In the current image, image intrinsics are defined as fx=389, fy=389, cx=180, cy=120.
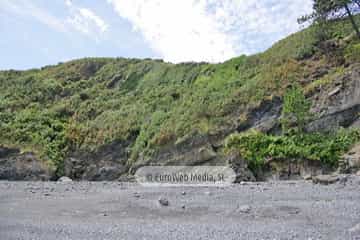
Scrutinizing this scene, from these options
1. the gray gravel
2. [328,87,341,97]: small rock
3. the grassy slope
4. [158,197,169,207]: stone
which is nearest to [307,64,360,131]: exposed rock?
[328,87,341,97]: small rock

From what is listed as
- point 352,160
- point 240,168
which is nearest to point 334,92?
point 352,160

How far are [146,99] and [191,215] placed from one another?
16.9m

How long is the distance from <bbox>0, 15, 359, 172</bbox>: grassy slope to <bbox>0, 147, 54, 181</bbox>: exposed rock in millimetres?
735

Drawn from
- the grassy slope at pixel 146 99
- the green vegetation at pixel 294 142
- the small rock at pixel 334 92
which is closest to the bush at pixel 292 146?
the green vegetation at pixel 294 142

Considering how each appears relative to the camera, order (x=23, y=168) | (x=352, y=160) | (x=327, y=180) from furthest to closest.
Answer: (x=23, y=168), (x=352, y=160), (x=327, y=180)

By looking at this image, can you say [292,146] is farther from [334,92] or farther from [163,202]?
[163,202]

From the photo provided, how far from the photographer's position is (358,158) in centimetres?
1183

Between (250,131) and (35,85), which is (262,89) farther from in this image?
(35,85)

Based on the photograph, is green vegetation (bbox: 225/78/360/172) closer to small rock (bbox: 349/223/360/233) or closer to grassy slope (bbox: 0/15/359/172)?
grassy slope (bbox: 0/15/359/172)

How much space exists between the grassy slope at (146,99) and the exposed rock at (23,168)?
0.74 metres

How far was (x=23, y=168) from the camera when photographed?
Result: 1708cm

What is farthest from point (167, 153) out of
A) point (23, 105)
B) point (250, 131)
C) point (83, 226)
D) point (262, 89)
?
point (23, 105)

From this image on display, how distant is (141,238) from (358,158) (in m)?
9.30

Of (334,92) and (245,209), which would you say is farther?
(334,92)
